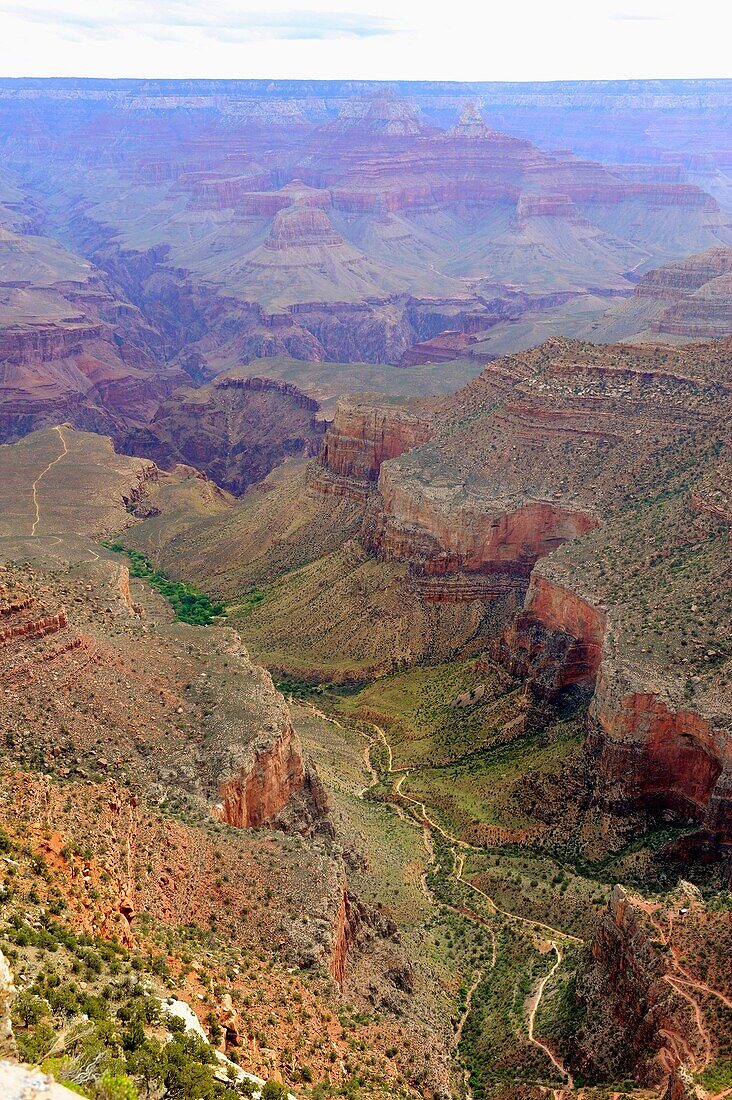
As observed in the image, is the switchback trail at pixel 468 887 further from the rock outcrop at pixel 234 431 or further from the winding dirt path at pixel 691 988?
the rock outcrop at pixel 234 431

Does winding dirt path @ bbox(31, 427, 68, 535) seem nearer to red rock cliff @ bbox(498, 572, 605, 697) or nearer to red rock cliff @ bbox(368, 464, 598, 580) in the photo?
red rock cliff @ bbox(368, 464, 598, 580)

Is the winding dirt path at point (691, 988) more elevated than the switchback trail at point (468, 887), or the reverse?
the winding dirt path at point (691, 988)

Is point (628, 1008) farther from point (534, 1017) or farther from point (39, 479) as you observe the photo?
point (39, 479)

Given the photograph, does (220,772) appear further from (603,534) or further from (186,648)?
(603,534)

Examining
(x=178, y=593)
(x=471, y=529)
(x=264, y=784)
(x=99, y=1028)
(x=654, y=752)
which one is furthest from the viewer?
(x=178, y=593)

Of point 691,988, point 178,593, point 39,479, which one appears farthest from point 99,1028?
point 39,479

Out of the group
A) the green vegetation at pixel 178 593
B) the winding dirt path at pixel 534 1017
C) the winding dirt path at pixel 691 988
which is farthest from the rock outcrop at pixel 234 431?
the winding dirt path at pixel 691 988

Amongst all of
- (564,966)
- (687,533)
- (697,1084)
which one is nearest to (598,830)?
(564,966)

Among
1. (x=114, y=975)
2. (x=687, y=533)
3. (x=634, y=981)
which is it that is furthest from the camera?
(x=687, y=533)

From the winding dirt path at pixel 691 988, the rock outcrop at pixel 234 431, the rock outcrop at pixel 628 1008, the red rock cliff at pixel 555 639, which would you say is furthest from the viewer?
the rock outcrop at pixel 234 431
